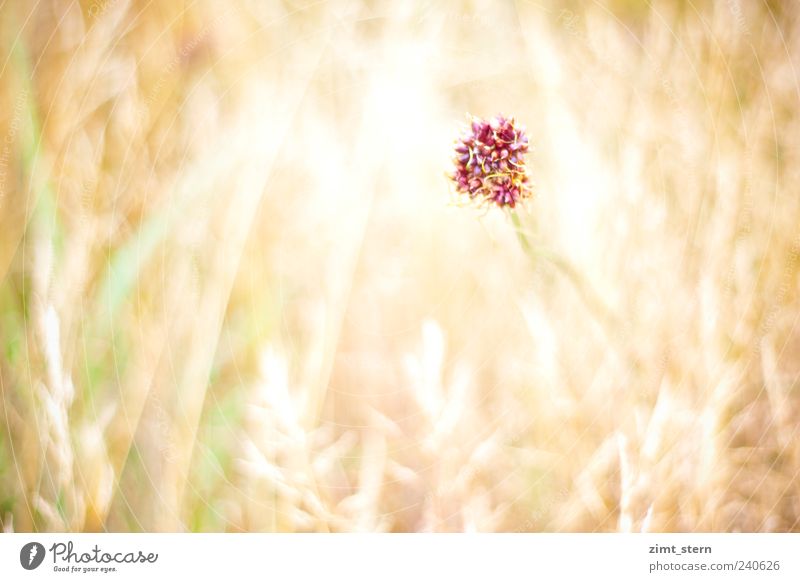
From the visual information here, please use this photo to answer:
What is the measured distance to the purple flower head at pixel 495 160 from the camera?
867mm

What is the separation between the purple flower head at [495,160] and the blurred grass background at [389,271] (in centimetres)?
9

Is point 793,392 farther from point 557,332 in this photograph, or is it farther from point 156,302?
point 156,302

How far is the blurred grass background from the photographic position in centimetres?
93
